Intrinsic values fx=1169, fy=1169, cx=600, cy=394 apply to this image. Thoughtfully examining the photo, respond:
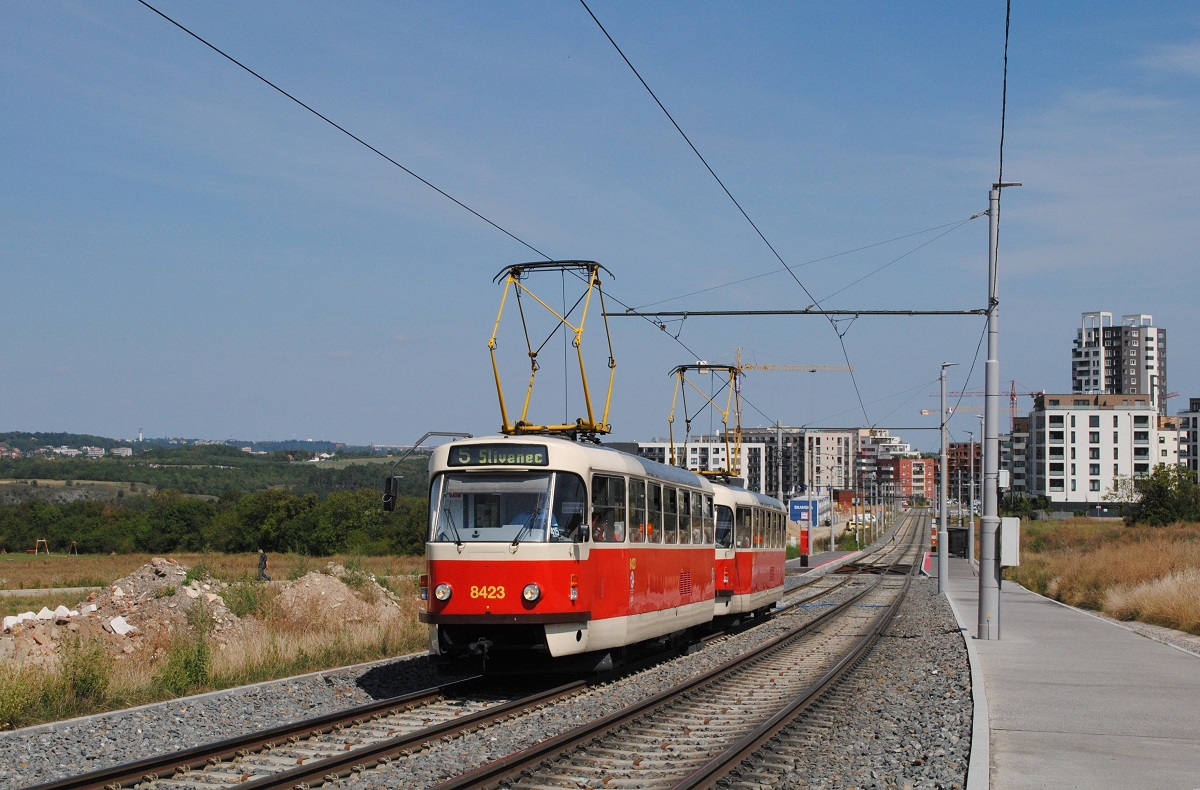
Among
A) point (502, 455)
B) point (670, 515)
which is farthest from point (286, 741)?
point (670, 515)

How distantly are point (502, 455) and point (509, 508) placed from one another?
0.64 meters

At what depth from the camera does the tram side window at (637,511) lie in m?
15.9

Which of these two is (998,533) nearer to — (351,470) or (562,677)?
(562,677)

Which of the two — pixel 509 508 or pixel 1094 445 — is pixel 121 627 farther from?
pixel 1094 445

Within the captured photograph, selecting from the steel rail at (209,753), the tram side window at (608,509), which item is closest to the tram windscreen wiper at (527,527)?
the tram side window at (608,509)

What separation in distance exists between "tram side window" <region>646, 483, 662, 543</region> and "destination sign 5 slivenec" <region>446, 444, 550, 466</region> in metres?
3.22

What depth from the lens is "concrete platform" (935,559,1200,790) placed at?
8930mm

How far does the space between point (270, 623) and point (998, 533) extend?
13523 mm

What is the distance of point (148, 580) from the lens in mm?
25047

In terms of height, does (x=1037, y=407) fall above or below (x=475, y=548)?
above

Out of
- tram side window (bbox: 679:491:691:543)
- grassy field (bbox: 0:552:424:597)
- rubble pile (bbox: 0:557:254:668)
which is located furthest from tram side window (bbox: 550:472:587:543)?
grassy field (bbox: 0:552:424:597)

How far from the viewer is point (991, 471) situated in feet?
68.2

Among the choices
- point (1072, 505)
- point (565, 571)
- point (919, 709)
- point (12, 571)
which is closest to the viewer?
point (919, 709)

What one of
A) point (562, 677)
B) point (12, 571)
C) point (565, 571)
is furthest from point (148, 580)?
point (12, 571)
